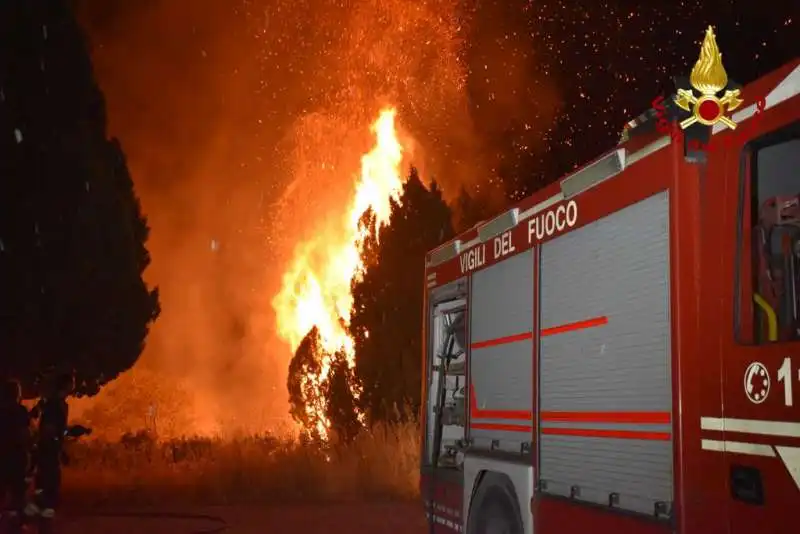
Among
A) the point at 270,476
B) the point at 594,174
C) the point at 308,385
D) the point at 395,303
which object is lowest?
the point at 270,476

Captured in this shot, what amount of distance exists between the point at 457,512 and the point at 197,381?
21.4m

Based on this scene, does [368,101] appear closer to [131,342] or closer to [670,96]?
[131,342]

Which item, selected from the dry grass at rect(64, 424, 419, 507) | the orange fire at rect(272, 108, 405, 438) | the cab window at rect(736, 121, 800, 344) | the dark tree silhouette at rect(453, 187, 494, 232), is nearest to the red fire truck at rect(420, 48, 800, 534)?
the cab window at rect(736, 121, 800, 344)

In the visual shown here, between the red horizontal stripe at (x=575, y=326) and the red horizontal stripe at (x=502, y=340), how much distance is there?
0.28 m

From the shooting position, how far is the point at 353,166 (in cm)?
2462

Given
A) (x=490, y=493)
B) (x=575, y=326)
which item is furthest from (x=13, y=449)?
(x=575, y=326)

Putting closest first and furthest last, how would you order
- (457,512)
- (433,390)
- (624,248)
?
(624,248) < (457,512) < (433,390)

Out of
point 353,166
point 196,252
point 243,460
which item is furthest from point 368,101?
point 243,460

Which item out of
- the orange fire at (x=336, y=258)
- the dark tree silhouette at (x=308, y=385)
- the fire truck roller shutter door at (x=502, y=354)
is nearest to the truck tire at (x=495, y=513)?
the fire truck roller shutter door at (x=502, y=354)

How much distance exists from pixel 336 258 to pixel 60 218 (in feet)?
33.6

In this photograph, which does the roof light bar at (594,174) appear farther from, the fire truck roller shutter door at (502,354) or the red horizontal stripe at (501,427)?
the red horizontal stripe at (501,427)

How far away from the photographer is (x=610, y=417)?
13.7 feet

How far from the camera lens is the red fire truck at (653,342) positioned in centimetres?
322

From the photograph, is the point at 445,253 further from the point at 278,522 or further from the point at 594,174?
the point at 278,522
